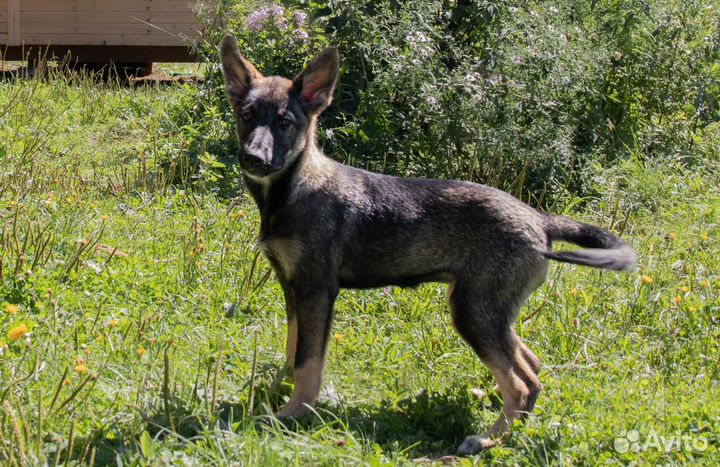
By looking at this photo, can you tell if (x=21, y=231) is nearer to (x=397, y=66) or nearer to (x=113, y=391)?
(x=113, y=391)

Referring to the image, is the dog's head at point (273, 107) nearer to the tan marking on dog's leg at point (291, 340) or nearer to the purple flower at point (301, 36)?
the tan marking on dog's leg at point (291, 340)

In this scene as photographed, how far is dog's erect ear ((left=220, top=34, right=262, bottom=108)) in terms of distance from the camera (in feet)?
15.9

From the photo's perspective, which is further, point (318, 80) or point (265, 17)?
point (265, 17)

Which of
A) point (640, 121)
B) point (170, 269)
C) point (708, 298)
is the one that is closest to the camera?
point (708, 298)

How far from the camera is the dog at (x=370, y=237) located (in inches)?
173

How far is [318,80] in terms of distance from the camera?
4832 mm

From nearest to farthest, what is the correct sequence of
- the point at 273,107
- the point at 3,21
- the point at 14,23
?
the point at 273,107 < the point at 14,23 < the point at 3,21

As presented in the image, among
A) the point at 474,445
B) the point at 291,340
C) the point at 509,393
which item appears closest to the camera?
the point at 474,445

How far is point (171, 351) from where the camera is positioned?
15.6ft

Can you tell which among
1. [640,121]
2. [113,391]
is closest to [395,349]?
[113,391]

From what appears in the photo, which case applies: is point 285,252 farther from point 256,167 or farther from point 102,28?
point 102,28

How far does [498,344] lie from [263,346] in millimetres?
Answer: 1445

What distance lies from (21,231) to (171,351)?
2.04 meters
